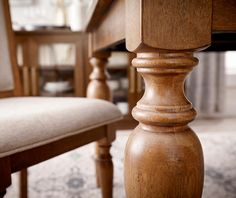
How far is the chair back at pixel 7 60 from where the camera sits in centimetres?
100

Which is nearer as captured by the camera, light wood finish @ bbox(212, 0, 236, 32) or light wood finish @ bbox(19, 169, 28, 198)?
light wood finish @ bbox(212, 0, 236, 32)

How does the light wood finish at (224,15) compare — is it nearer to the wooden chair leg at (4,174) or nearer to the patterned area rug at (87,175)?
the wooden chair leg at (4,174)

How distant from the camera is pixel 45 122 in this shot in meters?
0.60

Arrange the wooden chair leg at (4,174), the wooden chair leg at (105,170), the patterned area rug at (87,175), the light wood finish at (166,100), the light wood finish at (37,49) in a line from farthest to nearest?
the light wood finish at (37,49) → the patterned area rug at (87,175) → the wooden chair leg at (105,170) → the wooden chair leg at (4,174) → the light wood finish at (166,100)

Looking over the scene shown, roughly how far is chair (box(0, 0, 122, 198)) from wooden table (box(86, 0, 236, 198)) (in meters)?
0.24

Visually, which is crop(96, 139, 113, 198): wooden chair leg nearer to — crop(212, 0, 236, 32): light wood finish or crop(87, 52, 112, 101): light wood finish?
crop(87, 52, 112, 101): light wood finish

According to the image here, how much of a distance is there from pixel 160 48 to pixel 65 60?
6.67 ft

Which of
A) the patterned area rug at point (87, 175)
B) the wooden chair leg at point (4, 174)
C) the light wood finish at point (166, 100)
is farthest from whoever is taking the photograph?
the patterned area rug at point (87, 175)

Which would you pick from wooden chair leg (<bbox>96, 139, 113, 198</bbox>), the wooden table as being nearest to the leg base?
the wooden table

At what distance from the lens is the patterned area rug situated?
3.77 ft

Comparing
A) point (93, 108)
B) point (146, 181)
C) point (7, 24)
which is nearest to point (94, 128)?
point (93, 108)

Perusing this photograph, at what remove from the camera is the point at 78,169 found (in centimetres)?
141

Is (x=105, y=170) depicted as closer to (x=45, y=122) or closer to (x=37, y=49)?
(x=45, y=122)

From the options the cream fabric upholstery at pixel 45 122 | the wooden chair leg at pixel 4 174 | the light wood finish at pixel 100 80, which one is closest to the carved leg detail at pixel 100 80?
the light wood finish at pixel 100 80
